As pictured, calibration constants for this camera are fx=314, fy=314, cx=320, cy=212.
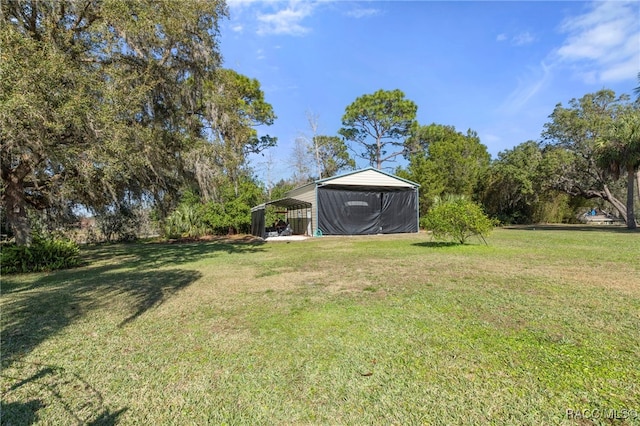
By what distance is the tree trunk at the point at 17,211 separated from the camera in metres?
7.66

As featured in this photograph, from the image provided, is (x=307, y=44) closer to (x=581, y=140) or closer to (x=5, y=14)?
(x=5, y=14)

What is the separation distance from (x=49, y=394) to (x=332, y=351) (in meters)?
1.93

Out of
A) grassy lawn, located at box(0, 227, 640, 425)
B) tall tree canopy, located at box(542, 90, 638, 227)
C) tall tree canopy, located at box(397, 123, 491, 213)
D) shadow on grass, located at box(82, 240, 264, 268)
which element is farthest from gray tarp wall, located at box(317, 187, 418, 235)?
grassy lawn, located at box(0, 227, 640, 425)

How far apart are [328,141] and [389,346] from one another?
26231 millimetres

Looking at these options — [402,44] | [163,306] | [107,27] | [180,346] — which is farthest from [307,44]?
[180,346]

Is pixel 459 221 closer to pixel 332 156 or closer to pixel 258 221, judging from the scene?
pixel 258 221

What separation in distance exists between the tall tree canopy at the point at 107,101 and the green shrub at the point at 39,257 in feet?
2.25

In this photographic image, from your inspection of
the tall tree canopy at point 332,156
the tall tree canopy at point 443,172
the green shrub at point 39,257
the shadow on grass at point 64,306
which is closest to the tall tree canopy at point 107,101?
the green shrub at point 39,257

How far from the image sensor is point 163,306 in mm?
3975

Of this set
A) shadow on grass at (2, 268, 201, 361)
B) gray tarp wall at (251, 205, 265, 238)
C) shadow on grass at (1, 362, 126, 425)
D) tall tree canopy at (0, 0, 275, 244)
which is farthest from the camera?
gray tarp wall at (251, 205, 265, 238)

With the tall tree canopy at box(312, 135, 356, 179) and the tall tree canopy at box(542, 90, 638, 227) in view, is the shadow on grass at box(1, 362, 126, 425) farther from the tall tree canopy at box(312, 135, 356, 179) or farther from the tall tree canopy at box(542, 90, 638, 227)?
the tall tree canopy at box(312, 135, 356, 179)

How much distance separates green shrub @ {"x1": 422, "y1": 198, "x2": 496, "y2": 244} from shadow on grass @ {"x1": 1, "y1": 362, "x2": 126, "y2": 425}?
8.57 m

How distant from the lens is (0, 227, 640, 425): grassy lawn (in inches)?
71.1

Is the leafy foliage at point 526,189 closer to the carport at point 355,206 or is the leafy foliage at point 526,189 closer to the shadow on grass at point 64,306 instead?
the carport at point 355,206
